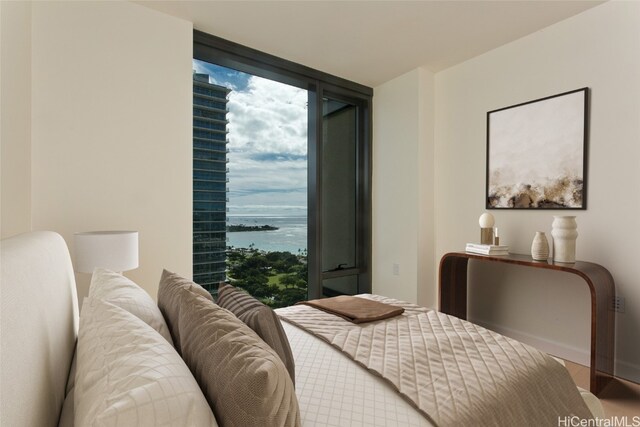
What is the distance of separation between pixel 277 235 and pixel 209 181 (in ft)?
2.77

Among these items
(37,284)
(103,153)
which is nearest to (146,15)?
(103,153)

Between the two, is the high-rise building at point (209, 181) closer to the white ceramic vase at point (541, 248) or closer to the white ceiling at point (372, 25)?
the white ceiling at point (372, 25)

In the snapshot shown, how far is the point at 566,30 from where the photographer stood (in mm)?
2516

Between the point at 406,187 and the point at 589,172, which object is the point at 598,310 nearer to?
the point at 589,172

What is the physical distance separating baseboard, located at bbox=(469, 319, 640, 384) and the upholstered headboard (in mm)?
3006

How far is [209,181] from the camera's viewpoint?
320 centimetres

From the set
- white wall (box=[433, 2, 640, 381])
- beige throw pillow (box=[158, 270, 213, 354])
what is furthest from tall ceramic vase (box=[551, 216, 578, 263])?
beige throw pillow (box=[158, 270, 213, 354])

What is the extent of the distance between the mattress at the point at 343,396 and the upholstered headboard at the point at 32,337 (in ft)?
1.98

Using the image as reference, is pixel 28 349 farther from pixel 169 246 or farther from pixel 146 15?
pixel 146 15

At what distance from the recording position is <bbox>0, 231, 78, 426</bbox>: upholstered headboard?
1.81ft

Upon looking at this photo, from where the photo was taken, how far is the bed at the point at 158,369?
0.55m

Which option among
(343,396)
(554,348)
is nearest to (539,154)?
(554,348)

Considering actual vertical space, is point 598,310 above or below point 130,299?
below

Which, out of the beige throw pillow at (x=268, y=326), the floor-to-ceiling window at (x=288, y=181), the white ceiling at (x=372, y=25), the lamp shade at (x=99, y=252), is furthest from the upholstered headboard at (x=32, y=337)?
the floor-to-ceiling window at (x=288, y=181)
